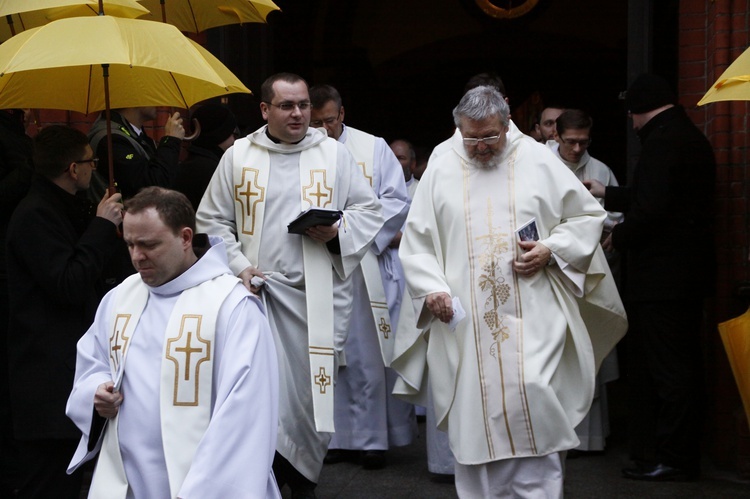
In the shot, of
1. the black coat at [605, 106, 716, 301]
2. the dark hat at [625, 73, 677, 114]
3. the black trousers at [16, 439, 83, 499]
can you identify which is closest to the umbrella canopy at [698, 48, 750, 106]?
the black coat at [605, 106, 716, 301]

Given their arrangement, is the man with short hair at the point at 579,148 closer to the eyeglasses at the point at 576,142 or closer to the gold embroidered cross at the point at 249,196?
the eyeglasses at the point at 576,142

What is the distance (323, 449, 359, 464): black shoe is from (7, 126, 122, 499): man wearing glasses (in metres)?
2.23

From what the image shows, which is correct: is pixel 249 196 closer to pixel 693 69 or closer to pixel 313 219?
pixel 313 219

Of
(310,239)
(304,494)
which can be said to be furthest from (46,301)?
(304,494)

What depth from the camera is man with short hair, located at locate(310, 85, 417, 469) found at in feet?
24.7

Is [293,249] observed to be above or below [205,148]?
below

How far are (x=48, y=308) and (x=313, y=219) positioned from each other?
1310 mm

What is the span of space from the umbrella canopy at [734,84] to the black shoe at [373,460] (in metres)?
2.75

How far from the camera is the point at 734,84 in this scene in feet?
19.8

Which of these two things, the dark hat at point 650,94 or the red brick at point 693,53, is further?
the red brick at point 693,53

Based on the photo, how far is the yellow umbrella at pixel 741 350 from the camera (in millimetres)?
6445

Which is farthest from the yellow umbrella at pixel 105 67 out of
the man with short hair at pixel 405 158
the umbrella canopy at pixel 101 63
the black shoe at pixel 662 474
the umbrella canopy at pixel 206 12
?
the black shoe at pixel 662 474

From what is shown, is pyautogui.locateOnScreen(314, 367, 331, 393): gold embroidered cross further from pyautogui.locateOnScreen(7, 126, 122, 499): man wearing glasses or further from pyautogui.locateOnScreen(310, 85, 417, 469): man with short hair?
pyautogui.locateOnScreen(7, 126, 122, 499): man wearing glasses

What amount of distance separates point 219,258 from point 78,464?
0.88 meters
